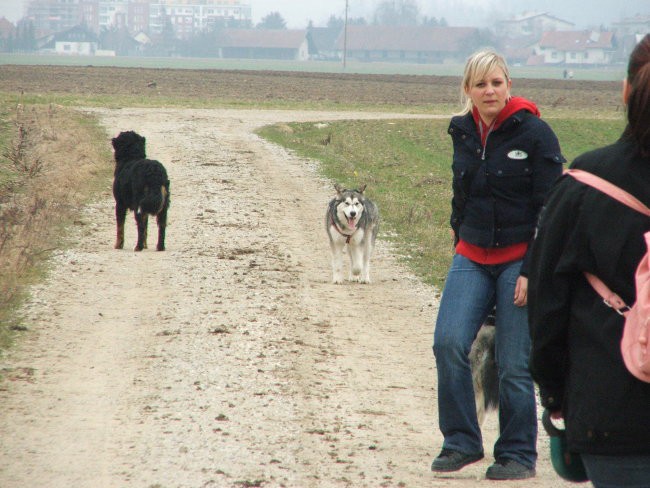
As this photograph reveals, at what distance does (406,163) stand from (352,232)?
45.1ft

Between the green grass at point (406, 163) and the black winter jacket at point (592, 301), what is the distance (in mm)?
7916

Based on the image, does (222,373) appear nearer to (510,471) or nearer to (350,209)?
(510,471)

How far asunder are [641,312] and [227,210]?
518 inches

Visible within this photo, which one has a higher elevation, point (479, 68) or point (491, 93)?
point (479, 68)

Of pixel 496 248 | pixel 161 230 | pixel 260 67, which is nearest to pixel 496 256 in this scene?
pixel 496 248

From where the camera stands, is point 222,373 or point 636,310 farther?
point 222,373

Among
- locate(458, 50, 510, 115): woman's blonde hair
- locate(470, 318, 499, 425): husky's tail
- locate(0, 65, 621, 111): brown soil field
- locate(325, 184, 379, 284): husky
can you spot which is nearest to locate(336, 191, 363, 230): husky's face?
locate(325, 184, 379, 284): husky

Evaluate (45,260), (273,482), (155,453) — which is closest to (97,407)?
(155,453)

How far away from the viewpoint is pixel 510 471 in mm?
4855

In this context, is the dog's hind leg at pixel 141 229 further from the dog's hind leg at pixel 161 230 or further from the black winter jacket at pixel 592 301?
the black winter jacket at pixel 592 301

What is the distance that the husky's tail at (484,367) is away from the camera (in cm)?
523

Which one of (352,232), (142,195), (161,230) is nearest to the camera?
(352,232)

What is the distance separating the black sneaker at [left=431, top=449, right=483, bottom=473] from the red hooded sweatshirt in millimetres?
969

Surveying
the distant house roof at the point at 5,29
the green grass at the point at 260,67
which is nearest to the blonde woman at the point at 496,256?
the green grass at the point at 260,67
